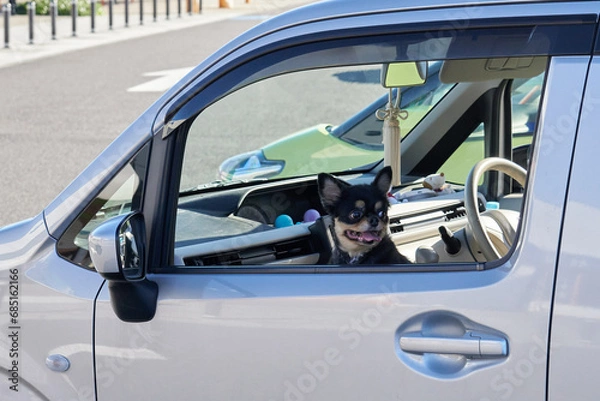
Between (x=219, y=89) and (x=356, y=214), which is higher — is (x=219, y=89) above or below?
above

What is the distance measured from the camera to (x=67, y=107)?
14.3m

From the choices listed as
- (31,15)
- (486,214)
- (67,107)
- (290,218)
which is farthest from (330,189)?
(31,15)

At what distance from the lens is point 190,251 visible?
9.50 feet

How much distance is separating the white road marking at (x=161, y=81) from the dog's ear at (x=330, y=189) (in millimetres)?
12302

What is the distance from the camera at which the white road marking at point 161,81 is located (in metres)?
15.9

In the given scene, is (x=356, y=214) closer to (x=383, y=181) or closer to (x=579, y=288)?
(x=383, y=181)

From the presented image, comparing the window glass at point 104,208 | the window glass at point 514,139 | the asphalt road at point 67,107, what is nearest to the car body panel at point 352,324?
the window glass at point 104,208

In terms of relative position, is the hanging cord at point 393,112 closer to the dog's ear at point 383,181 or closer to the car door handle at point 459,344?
the dog's ear at point 383,181

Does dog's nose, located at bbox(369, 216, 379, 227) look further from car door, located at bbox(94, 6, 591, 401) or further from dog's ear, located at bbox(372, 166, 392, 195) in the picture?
car door, located at bbox(94, 6, 591, 401)

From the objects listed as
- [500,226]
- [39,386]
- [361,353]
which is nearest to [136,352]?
[39,386]

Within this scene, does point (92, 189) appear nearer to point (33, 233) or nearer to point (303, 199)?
point (33, 233)

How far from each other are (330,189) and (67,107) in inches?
467

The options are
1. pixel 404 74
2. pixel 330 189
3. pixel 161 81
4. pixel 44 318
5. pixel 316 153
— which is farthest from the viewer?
pixel 161 81

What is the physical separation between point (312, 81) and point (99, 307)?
1455 centimetres
